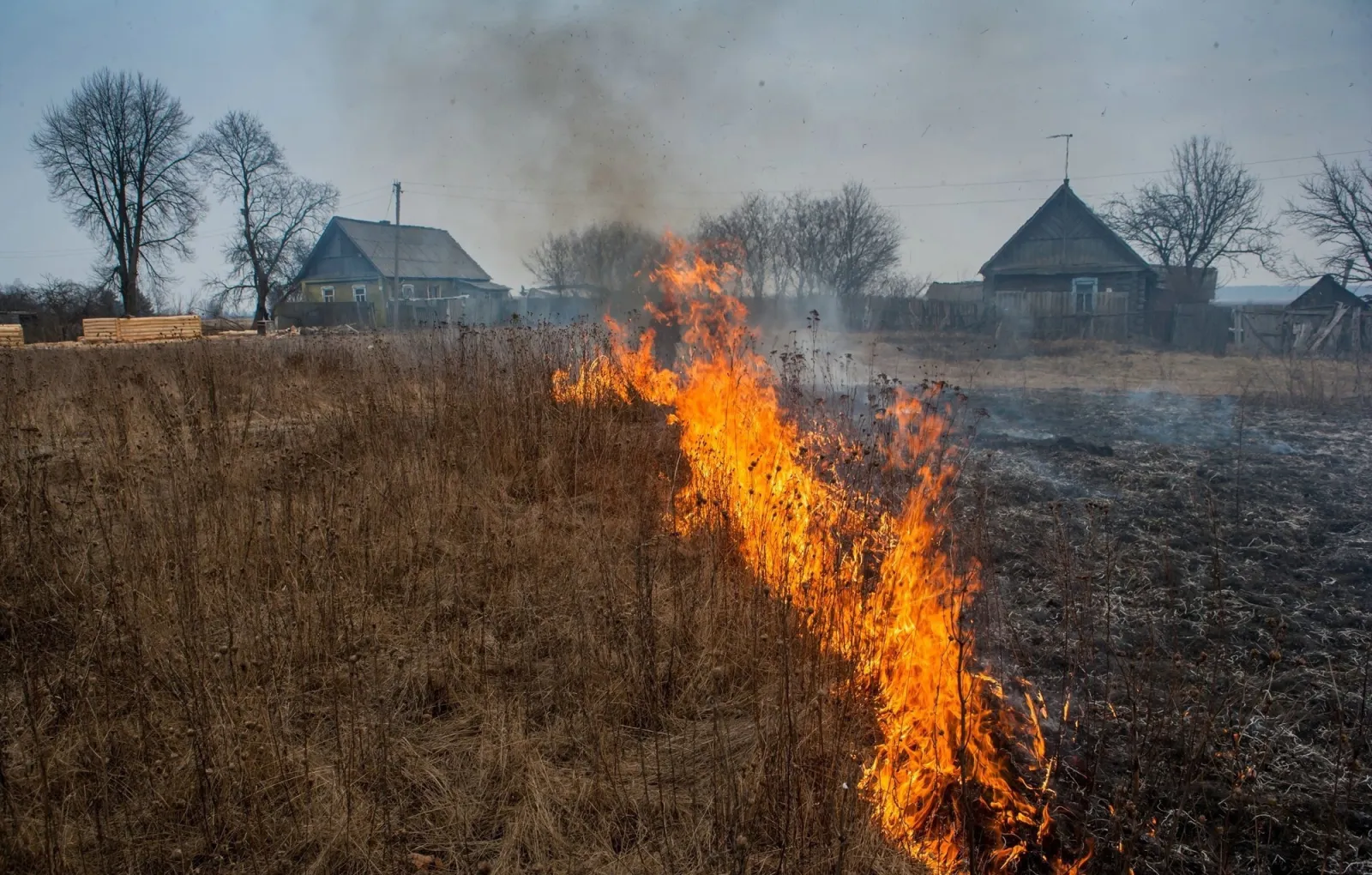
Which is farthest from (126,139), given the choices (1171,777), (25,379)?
(1171,777)

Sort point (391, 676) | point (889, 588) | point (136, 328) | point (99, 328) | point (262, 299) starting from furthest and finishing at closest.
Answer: point (262, 299) → point (136, 328) → point (99, 328) → point (889, 588) → point (391, 676)

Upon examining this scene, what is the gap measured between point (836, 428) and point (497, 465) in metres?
3.45

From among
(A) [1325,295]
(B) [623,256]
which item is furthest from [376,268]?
(A) [1325,295]

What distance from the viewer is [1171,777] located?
10.5 ft

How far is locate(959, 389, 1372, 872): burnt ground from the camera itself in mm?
2969

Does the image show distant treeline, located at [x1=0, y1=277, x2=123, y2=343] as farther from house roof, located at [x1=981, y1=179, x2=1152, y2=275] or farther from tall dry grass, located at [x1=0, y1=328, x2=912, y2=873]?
house roof, located at [x1=981, y1=179, x2=1152, y2=275]

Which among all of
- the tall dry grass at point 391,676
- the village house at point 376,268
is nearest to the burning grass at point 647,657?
the tall dry grass at point 391,676

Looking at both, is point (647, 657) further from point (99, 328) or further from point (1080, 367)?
point (99, 328)

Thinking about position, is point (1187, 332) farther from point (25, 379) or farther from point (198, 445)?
point (25, 379)

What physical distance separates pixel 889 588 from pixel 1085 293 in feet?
93.7

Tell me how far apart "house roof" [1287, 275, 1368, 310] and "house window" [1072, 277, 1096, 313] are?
6.07 m

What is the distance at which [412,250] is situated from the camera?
4453 centimetres

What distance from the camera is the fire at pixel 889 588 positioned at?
316 centimetres

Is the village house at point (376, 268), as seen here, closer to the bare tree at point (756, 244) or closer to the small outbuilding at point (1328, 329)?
the bare tree at point (756, 244)
